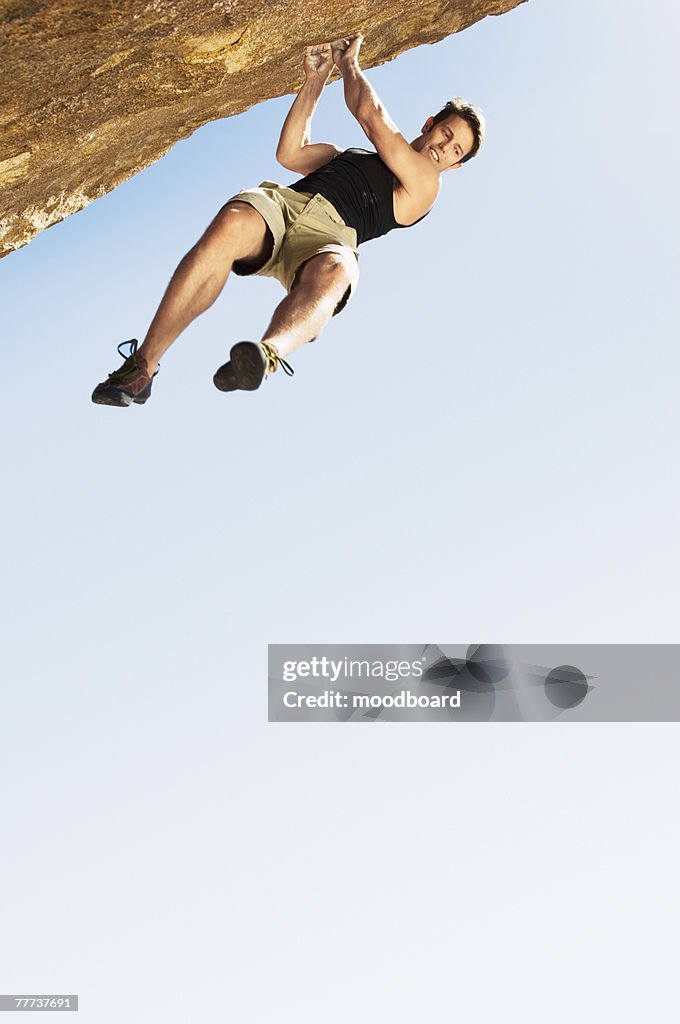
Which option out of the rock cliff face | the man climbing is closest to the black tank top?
the man climbing

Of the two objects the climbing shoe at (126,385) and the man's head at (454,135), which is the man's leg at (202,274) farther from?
the man's head at (454,135)

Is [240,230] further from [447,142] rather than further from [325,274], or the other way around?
[447,142]

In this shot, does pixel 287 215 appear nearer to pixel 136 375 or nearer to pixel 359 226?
pixel 359 226

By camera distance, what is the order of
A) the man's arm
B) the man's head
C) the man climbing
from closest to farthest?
the man climbing < the man's arm < the man's head

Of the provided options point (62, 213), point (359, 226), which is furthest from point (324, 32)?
point (62, 213)

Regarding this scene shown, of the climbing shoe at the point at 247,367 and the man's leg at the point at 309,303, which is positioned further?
the man's leg at the point at 309,303

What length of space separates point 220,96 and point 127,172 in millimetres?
1135

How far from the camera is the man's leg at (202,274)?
4.11m

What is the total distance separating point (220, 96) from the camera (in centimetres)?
568

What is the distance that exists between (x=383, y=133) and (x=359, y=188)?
366 millimetres

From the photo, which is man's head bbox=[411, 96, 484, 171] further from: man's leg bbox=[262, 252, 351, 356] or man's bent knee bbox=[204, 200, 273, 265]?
man's bent knee bbox=[204, 200, 273, 265]

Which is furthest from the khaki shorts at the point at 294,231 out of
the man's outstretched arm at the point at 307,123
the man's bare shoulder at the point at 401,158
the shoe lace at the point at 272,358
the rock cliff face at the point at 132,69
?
the rock cliff face at the point at 132,69

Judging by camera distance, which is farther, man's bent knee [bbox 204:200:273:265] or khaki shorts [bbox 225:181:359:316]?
khaki shorts [bbox 225:181:359:316]

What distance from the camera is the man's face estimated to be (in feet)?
14.6
